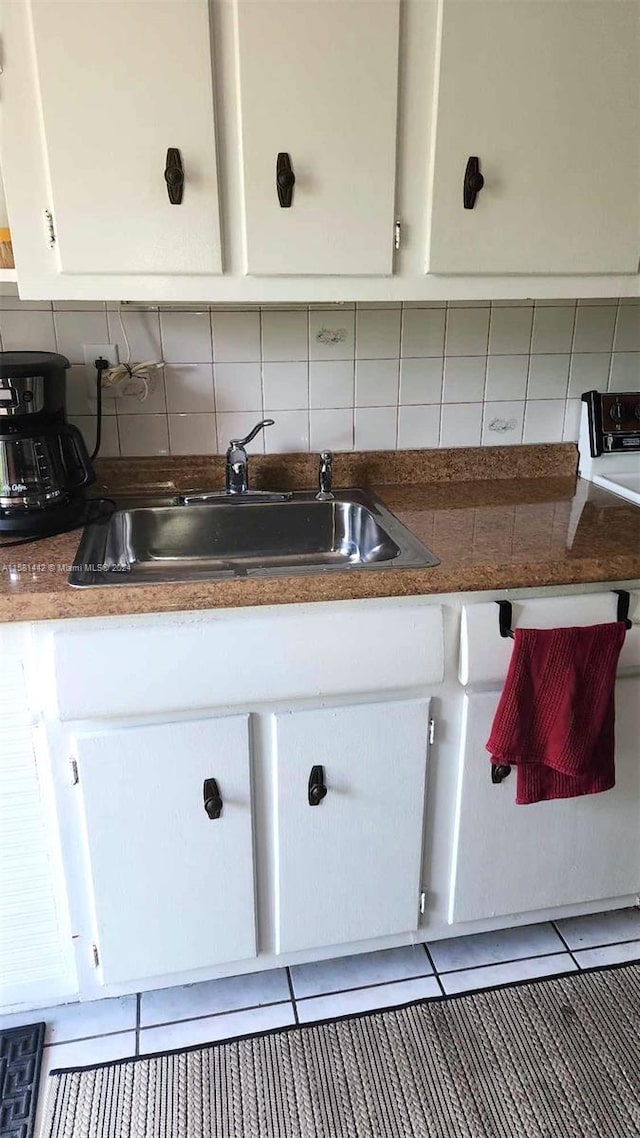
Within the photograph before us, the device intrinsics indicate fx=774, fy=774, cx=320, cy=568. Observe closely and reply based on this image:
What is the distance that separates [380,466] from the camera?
185 cm

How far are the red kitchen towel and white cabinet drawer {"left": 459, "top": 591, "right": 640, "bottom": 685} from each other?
0.09 feet

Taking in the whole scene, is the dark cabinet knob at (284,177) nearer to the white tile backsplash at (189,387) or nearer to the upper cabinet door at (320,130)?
the upper cabinet door at (320,130)

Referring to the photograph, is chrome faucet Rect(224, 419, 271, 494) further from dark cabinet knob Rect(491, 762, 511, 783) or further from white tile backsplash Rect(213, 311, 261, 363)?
dark cabinet knob Rect(491, 762, 511, 783)

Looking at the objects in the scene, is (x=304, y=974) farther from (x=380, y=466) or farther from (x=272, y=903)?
(x=380, y=466)

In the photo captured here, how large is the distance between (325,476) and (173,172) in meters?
0.70

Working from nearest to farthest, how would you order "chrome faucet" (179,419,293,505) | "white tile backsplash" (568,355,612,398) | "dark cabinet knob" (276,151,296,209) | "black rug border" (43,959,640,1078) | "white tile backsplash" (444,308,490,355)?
1. "dark cabinet knob" (276,151,296,209)
2. "black rug border" (43,959,640,1078)
3. "chrome faucet" (179,419,293,505)
4. "white tile backsplash" (444,308,490,355)
5. "white tile backsplash" (568,355,612,398)

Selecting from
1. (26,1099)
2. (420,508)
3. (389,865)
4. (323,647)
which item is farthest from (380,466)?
(26,1099)

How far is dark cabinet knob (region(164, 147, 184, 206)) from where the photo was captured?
128cm

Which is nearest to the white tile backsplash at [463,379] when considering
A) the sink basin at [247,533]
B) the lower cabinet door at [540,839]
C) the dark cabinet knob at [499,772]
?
the sink basin at [247,533]

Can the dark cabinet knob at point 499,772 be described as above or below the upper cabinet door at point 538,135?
below

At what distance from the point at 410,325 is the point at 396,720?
0.93 metres

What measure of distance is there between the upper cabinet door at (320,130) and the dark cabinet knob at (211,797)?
91 centimetres

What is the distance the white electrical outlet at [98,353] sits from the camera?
1.66 m

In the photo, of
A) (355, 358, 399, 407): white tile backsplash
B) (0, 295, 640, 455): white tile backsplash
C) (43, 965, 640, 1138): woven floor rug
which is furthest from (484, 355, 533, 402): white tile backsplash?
(43, 965, 640, 1138): woven floor rug
